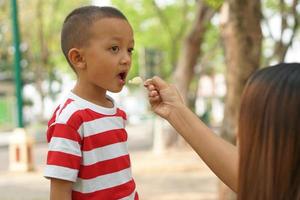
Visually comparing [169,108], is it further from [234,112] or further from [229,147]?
[234,112]

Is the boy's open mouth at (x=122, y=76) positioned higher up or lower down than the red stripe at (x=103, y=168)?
higher up

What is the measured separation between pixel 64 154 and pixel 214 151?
0.52 metres

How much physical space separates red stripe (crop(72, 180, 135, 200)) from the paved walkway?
18.8 ft

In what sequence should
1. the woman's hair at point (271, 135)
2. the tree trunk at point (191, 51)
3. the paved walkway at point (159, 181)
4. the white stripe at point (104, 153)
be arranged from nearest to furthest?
the woman's hair at point (271, 135), the white stripe at point (104, 153), the paved walkway at point (159, 181), the tree trunk at point (191, 51)

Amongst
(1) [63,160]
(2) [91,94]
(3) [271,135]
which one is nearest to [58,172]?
(1) [63,160]

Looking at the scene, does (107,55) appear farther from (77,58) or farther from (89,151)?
(89,151)

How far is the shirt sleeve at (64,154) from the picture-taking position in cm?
191

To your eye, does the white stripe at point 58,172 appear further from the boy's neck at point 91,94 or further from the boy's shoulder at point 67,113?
the boy's neck at point 91,94

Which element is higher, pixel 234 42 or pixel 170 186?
pixel 234 42

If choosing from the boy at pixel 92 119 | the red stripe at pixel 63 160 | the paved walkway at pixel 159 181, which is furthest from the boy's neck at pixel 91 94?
the paved walkway at pixel 159 181

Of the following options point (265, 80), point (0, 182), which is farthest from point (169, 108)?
point (0, 182)

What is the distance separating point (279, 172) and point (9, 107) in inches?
1133

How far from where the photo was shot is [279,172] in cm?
136

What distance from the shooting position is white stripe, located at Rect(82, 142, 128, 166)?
1.99m
